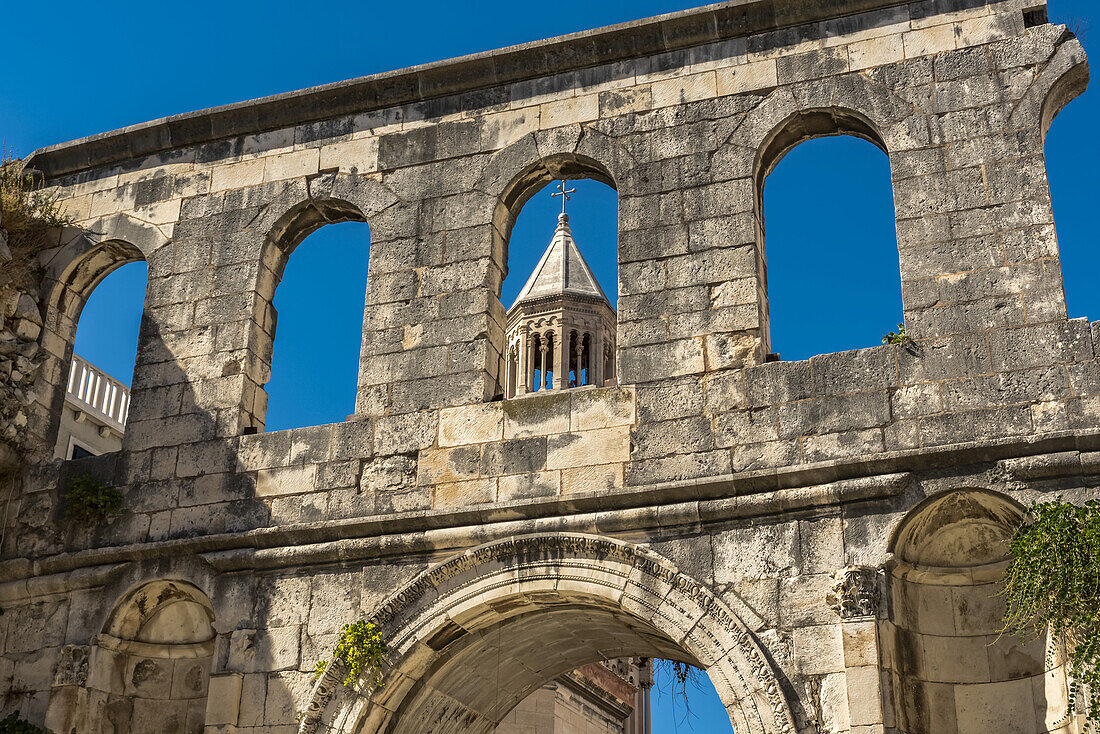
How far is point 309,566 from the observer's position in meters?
9.86

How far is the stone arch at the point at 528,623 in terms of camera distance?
8.54 metres

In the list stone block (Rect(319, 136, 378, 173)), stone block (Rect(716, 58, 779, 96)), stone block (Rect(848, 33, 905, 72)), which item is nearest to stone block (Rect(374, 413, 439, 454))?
stone block (Rect(319, 136, 378, 173))

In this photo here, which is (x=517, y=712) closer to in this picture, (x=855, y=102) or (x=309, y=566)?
(x=309, y=566)

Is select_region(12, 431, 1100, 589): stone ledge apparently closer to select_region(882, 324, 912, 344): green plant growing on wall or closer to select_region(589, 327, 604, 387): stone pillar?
select_region(882, 324, 912, 344): green plant growing on wall

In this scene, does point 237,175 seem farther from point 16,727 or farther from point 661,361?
point 16,727

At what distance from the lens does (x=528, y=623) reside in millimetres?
9930

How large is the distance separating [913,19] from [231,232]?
571 centimetres

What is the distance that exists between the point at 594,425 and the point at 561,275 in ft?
84.0

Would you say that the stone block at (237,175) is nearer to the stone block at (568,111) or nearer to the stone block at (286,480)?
the stone block at (568,111)

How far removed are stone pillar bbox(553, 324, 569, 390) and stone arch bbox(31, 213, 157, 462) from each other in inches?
861

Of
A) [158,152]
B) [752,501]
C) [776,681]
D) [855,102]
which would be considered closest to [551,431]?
[752,501]

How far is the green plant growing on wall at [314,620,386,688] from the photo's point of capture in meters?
9.32

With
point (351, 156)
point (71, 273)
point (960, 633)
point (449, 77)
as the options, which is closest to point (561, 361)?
point (71, 273)

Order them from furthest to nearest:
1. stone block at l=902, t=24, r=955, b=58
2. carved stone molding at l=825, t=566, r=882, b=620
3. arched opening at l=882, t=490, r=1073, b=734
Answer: stone block at l=902, t=24, r=955, b=58 < arched opening at l=882, t=490, r=1073, b=734 < carved stone molding at l=825, t=566, r=882, b=620
